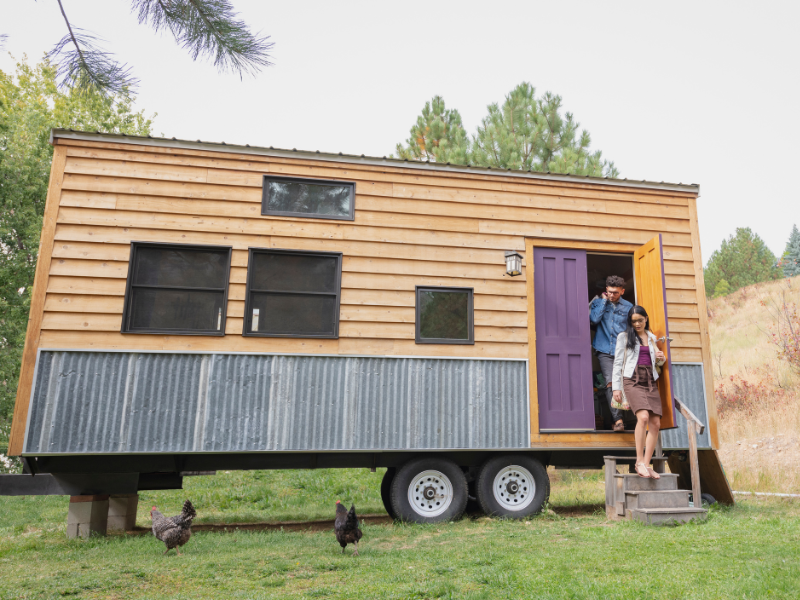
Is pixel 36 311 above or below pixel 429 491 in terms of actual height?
above

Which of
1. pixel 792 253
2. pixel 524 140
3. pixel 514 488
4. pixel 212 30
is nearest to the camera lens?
pixel 212 30

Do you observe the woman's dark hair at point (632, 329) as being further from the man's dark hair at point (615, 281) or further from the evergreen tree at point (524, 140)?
the evergreen tree at point (524, 140)

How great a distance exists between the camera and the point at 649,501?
6.01 meters

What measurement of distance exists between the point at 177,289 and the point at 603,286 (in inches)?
242

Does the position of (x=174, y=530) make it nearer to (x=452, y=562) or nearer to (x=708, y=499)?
(x=452, y=562)

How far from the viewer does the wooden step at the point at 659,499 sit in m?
5.99

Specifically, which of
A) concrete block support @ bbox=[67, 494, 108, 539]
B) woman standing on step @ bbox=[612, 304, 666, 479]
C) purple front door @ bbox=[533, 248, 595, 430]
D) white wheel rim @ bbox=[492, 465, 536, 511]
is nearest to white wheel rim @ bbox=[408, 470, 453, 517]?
white wheel rim @ bbox=[492, 465, 536, 511]

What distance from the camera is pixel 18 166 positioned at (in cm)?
1705

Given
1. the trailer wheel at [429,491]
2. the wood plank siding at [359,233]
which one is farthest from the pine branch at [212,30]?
the trailer wheel at [429,491]

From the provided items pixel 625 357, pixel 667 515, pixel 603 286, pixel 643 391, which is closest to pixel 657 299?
pixel 625 357

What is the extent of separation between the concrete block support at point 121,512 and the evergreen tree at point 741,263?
1722 inches

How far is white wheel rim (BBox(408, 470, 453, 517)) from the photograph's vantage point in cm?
657

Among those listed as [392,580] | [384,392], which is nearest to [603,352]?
[384,392]

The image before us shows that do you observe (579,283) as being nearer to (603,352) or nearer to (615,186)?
(603,352)
